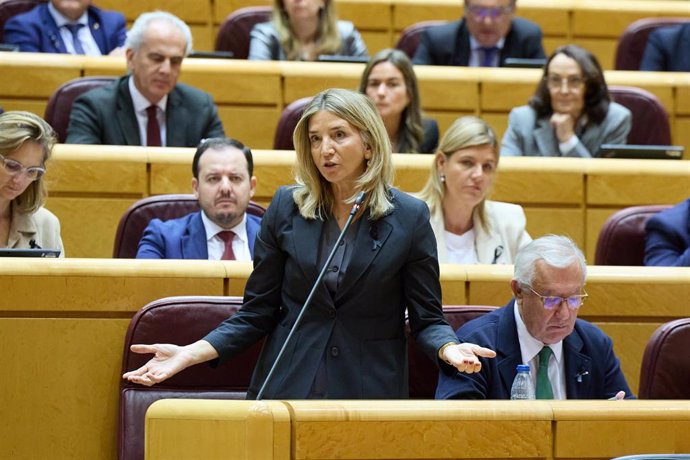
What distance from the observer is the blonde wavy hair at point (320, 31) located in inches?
110

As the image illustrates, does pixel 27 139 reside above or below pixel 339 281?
above

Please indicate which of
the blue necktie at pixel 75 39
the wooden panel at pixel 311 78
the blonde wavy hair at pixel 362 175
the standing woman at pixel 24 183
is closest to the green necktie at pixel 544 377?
the blonde wavy hair at pixel 362 175

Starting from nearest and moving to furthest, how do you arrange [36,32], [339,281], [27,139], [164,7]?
[339,281] < [27,139] < [36,32] < [164,7]

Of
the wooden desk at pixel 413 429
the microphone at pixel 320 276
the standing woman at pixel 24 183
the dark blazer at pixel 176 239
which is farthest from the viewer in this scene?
the dark blazer at pixel 176 239

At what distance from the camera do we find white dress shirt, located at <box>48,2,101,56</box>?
9.19 feet

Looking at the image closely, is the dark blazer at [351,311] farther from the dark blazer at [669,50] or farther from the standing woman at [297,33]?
the dark blazer at [669,50]

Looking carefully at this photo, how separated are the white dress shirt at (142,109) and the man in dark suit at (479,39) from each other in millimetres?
720

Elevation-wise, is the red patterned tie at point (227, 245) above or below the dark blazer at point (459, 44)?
below

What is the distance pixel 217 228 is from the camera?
191 centimetres

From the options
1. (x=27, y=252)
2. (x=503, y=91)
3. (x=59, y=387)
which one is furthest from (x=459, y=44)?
(x=59, y=387)

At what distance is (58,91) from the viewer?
2.43 m

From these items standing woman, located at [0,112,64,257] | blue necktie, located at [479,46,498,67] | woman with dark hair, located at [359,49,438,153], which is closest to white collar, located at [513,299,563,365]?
standing woman, located at [0,112,64,257]

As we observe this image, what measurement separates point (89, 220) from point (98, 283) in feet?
1.76

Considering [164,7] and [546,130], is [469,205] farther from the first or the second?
[164,7]
